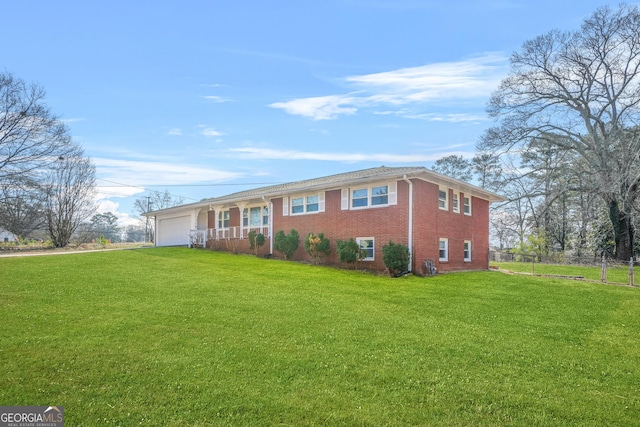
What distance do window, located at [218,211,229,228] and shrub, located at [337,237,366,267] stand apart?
36.9ft

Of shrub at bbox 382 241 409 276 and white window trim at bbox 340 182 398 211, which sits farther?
white window trim at bbox 340 182 398 211

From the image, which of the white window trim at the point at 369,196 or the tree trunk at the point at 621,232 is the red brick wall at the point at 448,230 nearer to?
the white window trim at the point at 369,196

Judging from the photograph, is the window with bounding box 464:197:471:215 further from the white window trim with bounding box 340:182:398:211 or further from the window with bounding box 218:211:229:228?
the window with bounding box 218:211:229:228

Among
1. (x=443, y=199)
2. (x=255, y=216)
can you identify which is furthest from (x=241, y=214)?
(x=443, y=199)

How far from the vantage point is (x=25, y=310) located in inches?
352

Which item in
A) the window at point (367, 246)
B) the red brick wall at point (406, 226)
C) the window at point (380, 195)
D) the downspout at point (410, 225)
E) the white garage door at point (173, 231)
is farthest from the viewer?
the white garage door at point (173, 231)

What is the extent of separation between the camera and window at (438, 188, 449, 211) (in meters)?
19.1

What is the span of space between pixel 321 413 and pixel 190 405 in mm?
1578

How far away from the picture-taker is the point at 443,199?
1947 cm

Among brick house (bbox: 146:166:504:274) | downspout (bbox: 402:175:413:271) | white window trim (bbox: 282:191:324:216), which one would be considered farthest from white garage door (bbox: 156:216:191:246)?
downspout (bbox: 402:175:413:271)

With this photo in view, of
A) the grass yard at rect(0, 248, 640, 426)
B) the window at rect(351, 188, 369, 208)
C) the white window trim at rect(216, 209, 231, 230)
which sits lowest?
the grass yard at rect(0, 248, 640, 426)
